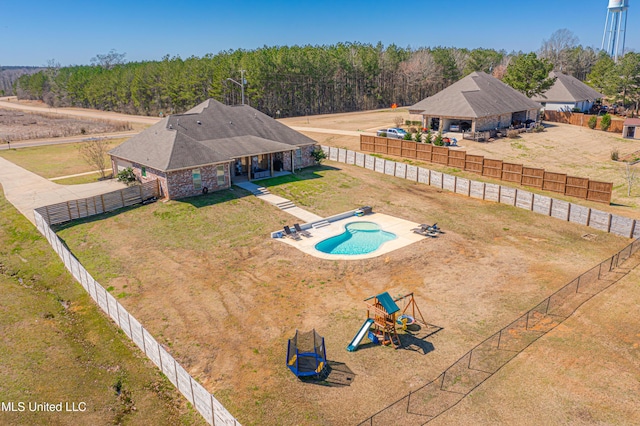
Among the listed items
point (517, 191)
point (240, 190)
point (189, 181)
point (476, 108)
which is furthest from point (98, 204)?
point (476, 108)

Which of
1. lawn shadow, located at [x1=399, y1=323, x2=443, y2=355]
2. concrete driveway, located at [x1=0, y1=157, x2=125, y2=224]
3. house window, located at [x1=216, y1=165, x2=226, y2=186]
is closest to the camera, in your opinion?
lawn shadow, located at [x1=399, y1=323, x2=443, y2=355]

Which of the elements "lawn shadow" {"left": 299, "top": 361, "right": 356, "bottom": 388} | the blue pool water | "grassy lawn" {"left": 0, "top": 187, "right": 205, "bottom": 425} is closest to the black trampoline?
"lawn shadow" {"left": 299, "top": 361, "right": 356, "bottom": 388}

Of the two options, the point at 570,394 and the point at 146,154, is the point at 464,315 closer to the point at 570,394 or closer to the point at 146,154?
the point at 570,394

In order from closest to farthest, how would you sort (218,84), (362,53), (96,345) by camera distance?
(96,345) < (218,84) < (362,53)

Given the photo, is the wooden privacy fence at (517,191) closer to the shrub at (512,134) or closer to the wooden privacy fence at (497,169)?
the wooden privacy fence at (497,169)

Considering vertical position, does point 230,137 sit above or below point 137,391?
above

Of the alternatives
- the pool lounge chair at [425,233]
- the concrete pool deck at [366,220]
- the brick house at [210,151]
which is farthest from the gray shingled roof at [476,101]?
the pool lounge chair at [425,233]

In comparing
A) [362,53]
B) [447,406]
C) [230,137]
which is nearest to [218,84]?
[362,53]

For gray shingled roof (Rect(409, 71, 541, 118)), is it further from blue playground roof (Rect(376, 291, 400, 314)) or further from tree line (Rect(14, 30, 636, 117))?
blue playground roof (Rect(376, 291, 400, 314))
